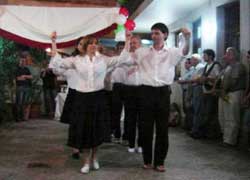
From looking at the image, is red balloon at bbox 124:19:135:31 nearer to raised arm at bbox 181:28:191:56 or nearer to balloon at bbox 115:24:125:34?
balloon at bbox 115:24:125:34

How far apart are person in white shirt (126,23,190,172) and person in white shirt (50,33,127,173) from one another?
18.5 inches

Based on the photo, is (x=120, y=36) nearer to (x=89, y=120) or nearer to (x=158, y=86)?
(x=158, y=86)

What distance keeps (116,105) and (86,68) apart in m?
1.77

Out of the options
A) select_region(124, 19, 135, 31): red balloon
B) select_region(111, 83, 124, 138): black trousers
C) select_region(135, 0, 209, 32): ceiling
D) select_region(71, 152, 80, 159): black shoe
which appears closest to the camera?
select_region(124, 19, 135, 31): red balloon

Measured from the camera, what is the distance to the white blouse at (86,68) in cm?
408

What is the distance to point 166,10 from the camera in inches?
362

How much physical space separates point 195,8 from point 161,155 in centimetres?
541

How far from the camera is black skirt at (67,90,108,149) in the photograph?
4109mm

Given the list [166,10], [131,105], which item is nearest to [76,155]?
[131,105]

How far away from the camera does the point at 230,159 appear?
4.95m

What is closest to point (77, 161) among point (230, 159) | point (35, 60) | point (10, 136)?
point (230, 159)

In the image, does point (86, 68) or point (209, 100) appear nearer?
point (86, 68)

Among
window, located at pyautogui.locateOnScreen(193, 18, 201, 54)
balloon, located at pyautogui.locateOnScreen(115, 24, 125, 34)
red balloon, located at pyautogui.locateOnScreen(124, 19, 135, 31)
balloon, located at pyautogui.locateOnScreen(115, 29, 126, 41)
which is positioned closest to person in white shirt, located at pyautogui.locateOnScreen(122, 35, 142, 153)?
balloon, located at pyautogui.locateOnScreen(115, 29, 126, 41)

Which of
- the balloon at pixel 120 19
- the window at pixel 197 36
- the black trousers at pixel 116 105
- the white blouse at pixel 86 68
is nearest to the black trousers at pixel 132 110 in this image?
the black trousers at pixel 116 105
